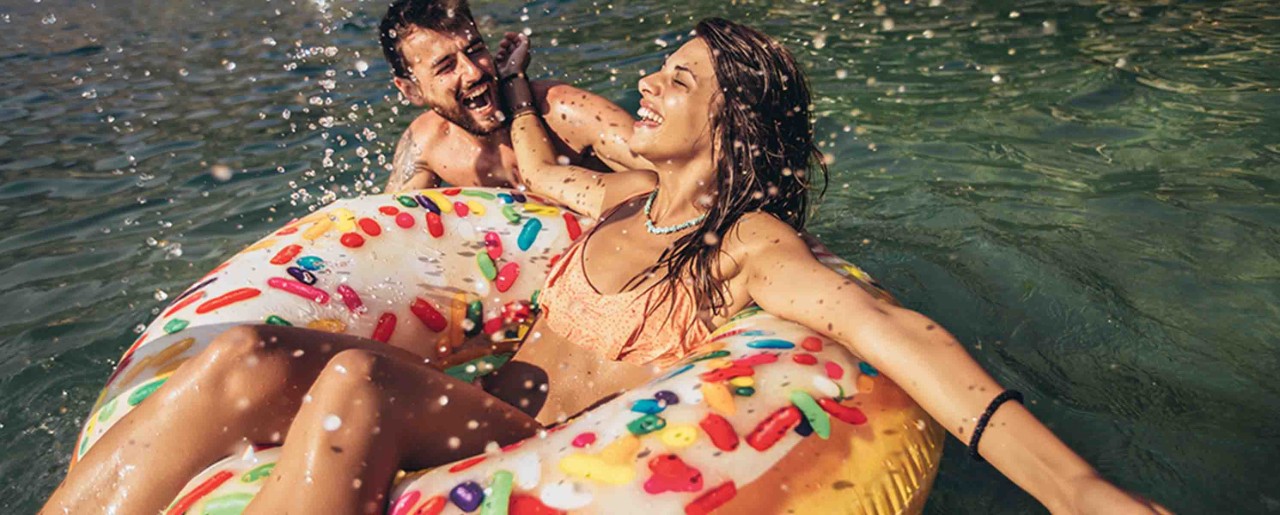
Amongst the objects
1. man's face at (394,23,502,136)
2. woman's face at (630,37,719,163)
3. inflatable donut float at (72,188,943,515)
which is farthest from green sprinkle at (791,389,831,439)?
man's face at (394,23,502,136)

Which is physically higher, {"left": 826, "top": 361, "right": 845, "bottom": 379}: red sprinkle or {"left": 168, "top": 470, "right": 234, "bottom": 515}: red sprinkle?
{"left": 826, "top": 361, "right": 845, "bottom": 379}: red sprinkle

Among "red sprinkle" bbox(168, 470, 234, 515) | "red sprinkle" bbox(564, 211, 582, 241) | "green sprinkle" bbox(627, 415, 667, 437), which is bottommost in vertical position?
"red sprinkle" bbox(564, 211, 582, 241)

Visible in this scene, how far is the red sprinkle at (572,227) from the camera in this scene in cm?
382

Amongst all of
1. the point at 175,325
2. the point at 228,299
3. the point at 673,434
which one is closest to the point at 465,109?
the point at 228,299

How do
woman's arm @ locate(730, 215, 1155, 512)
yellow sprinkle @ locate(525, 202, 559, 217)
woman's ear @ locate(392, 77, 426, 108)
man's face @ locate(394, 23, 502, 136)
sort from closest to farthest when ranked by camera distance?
A: woman's arm @ locate(730, 215, 1155, 512), yellow sprinkle @ locate(525, 202, 559, 217), man's face @ locate(394, 23, 502, 136), woman's ear @ locate(392, 77, 426, 108)

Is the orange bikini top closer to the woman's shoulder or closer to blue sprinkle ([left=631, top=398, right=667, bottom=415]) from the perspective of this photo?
the woman's shoulder

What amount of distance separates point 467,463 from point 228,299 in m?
1.29

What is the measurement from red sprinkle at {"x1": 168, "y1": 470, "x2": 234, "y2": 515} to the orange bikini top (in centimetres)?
106

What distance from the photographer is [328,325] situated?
11.2ft

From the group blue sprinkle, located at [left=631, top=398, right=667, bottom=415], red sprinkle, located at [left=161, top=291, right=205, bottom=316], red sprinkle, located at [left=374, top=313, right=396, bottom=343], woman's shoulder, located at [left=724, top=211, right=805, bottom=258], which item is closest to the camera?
blue sprinkle, located at [left=631, top=398, right=667, bottom=415]

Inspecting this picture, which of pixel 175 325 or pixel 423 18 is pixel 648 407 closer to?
pixel 175 325

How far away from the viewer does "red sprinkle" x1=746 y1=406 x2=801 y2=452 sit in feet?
7.83

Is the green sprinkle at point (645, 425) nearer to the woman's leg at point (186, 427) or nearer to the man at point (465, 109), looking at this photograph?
the woman's leg at point (186, 427)

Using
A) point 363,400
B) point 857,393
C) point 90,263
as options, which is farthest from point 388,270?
point 90,263
